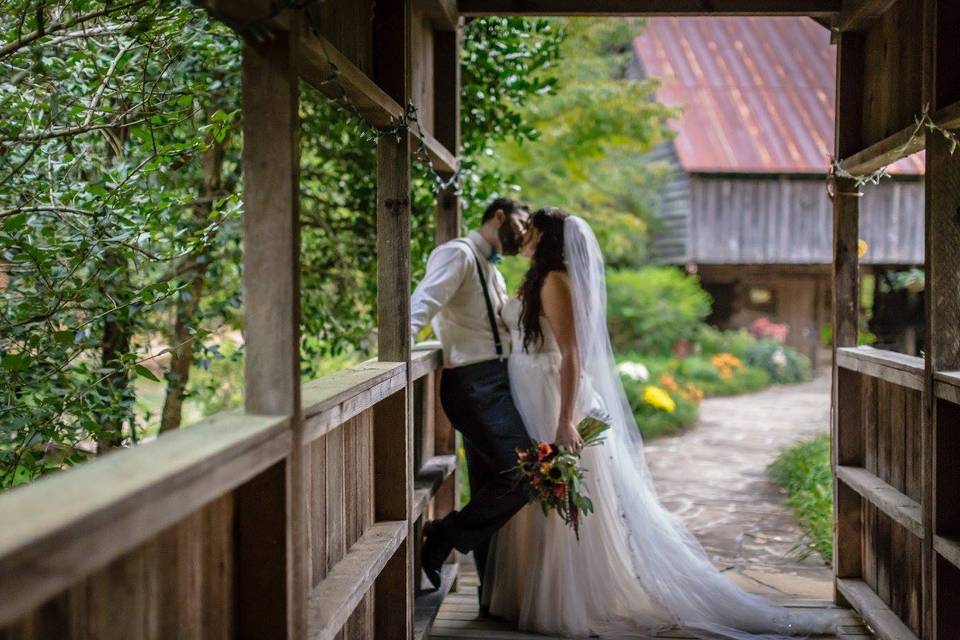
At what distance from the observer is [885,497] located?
14.4ft

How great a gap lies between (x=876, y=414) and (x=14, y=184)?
4138 millimetres

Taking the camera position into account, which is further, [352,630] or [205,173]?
[205,173]

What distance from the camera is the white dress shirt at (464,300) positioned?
4.67 m

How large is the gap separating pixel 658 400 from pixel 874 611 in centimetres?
739

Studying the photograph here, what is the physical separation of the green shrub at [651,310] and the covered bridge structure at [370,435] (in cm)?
1245

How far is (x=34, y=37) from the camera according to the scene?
9.79 feet

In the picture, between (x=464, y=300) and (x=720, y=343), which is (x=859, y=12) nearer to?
(x=464, y=300)

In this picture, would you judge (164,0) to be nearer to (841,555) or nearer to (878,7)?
(878,7)

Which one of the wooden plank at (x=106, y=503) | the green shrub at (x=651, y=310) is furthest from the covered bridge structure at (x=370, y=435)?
the green shrub at (x=651, y=310)

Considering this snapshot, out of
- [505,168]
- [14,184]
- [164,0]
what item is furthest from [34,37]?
[505,168]

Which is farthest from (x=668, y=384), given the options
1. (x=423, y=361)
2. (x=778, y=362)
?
(x=423, y=361)

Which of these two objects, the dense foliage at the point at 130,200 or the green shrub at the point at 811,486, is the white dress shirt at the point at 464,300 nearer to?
the dense foliage at the point at 130,200

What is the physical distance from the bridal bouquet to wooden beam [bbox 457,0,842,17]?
2.29 meters

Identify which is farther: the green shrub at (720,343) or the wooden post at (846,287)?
the green shrub at (720,343)
